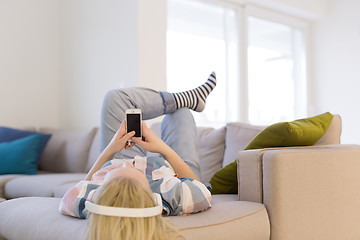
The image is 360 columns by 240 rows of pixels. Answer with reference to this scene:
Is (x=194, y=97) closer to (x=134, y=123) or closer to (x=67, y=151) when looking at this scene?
(x=134, y=123)

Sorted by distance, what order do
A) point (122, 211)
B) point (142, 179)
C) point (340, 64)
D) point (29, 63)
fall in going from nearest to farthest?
1. point (122, 211)
2. point (142, 179)
3. point (29, 63)
4. point (340, 64)

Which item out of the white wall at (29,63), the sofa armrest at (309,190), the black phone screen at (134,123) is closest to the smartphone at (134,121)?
the black phone screen at (134,123)

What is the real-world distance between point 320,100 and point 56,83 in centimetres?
314

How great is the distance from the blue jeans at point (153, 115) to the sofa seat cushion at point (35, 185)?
0.77m

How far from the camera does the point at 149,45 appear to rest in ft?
11.5

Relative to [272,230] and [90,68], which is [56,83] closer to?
[90,68]

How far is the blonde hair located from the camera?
119 centimetres

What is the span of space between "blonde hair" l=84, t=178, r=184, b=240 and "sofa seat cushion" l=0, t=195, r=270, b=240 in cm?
10

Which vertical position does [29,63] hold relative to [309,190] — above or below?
above

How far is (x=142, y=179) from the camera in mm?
1337

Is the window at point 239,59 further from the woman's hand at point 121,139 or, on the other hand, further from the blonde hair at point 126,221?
the blonde hair at point 126,221

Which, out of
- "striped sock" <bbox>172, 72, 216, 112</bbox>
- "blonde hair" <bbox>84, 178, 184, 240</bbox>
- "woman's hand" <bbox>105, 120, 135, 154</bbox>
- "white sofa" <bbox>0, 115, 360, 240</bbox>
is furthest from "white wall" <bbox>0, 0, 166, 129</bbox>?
"blonde hair" <bbox>84, 178, 184, 240</bbox>

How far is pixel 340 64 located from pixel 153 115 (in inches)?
140

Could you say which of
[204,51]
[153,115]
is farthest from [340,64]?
[153,115]
